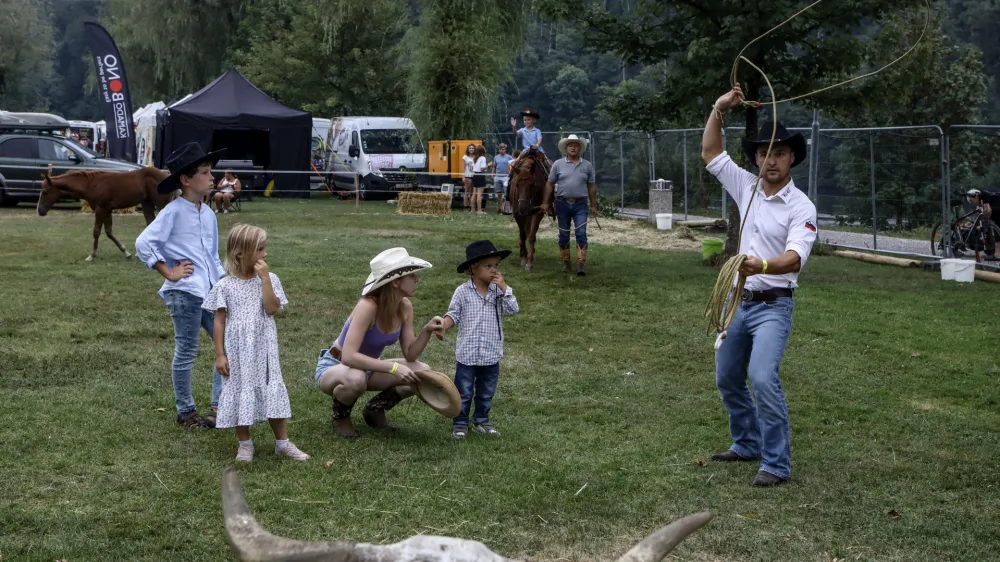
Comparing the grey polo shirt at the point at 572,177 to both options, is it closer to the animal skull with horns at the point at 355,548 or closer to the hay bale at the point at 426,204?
the hay bale at the point at 426,204

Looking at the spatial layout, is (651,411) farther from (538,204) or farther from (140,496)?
(538,204)

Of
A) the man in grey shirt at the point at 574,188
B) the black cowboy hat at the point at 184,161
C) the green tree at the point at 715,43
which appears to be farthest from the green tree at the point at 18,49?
the black cowboy hat at the point at 184,161

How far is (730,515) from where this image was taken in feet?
17.6

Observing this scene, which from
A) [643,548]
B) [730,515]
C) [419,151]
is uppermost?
[419,151]

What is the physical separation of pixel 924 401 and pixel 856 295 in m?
A: 5.09

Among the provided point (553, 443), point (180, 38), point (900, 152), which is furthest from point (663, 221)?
point (180, 38)

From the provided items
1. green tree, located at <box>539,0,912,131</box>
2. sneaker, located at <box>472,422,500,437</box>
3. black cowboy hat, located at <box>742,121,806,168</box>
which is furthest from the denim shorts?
green tree, located at <box>539,0,912,131</box>

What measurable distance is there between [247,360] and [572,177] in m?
8.18

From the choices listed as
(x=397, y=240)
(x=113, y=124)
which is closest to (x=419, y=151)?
(x=113, y=124)

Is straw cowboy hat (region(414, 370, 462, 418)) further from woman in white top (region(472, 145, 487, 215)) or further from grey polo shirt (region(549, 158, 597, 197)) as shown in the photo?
woman in white top (region(472, 145, 487, 215))

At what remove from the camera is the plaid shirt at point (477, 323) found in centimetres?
673

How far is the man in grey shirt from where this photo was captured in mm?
13797

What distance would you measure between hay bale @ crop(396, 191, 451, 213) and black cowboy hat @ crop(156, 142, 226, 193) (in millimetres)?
17774

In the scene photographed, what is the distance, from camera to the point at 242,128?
30.4m
